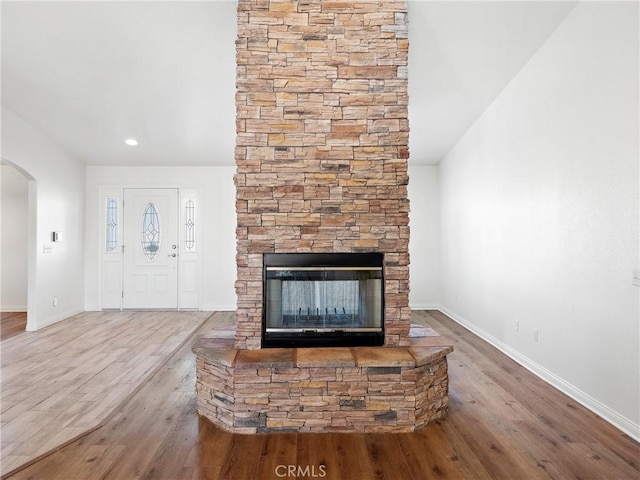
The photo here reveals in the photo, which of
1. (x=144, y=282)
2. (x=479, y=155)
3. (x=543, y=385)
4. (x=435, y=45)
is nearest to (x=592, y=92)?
(x=435, y=45)

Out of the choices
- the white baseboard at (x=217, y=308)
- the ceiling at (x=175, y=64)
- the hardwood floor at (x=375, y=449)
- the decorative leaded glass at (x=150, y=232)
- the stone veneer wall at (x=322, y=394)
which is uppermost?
the ceiling at (x=175, y=64)

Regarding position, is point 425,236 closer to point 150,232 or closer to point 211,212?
point 211,212

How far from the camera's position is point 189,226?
19.9 ft

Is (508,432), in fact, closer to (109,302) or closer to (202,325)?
(202,325)

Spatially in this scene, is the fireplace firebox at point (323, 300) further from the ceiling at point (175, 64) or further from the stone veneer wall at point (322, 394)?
the ceiling at point (175, 64)

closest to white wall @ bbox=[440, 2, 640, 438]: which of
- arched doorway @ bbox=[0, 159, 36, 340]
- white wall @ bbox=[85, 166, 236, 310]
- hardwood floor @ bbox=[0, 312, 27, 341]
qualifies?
white wall @ bbox=[85, 166, 236, 310]

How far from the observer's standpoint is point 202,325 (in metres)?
4.99

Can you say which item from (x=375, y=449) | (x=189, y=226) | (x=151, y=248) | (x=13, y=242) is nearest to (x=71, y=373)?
(x=375, y=449)

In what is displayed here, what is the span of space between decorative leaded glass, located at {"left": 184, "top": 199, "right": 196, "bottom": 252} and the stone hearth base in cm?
419

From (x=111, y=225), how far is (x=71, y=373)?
11.5ft

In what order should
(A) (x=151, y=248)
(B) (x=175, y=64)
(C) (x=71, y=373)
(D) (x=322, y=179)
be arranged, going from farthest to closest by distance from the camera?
1. (A) (x=151, y=248)
2. (B) (x=175, y=64)
3. (C) (x=71, y=373)
4. (D) (x=322, y=179)

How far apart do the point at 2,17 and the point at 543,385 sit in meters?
5.20

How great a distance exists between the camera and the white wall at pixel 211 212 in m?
6.03

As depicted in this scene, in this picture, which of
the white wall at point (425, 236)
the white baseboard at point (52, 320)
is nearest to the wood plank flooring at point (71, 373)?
the white baseboard at point (52, 320)
